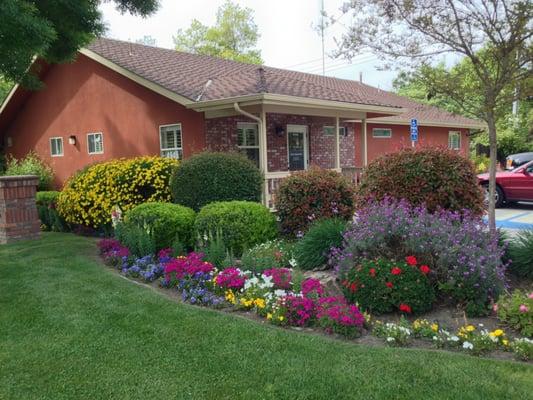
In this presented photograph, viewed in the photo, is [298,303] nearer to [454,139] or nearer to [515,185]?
[515,185]

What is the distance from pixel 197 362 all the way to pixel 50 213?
33.9 feet

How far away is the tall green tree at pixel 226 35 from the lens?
4403cm

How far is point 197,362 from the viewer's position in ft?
13.1

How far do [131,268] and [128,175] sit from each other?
4.56 m

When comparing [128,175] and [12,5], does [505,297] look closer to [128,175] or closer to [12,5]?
[12,5]

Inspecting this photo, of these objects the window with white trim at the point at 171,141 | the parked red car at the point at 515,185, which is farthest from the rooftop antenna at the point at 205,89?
the parked red car at the point at 515,185

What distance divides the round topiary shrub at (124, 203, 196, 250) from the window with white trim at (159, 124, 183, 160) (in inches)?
176

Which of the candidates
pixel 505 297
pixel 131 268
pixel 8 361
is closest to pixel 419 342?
pixel 505 297

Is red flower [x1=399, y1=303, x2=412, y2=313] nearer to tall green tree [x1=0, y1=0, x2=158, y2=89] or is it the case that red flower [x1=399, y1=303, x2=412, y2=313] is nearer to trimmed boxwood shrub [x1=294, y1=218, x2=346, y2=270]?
trimmed boxwood shrub [x1=294, y1=218, x2=346, y2=270]

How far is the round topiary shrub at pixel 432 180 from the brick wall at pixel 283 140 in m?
5.69

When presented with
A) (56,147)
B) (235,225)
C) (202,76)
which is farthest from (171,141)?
(235,225)

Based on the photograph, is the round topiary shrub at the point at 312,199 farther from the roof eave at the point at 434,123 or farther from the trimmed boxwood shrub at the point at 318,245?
the roof eave at the point at 434,123

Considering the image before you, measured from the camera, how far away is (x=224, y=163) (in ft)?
31.0

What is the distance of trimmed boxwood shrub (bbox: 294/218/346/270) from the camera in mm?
6500
